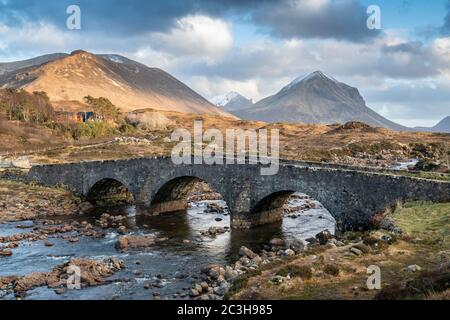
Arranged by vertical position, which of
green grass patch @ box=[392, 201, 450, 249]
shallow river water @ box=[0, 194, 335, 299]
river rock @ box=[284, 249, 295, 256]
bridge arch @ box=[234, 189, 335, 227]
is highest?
green grass patch @ box=[392, 201, 450, 249]

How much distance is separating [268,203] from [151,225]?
1110cm

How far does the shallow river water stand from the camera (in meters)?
25.9

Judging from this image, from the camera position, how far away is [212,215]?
48.3 m

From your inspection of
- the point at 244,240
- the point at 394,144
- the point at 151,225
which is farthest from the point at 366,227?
the point at 394,144

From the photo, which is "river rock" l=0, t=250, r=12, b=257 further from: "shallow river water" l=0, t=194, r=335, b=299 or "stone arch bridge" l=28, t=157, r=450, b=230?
"stone arch bridge" l=28, t=157, r=450, b=230

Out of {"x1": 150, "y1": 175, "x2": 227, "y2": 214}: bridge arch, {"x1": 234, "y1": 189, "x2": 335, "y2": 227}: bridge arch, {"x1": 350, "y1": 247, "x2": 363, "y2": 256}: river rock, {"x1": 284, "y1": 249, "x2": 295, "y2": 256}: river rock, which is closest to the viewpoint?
{"x1": 350, "y1": 247, "x2": 363, "y2": 256}: river rock

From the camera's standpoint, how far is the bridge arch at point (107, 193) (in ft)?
180

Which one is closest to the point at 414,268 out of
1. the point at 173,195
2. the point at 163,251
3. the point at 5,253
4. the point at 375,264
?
the point at 375,264

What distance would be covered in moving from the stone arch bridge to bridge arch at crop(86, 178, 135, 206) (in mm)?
265

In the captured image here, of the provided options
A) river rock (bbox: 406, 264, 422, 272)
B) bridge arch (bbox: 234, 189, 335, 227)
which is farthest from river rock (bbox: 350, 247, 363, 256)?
bridge arch (bbox: 234, 189, 335, 227)

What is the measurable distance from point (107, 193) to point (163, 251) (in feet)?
81.7

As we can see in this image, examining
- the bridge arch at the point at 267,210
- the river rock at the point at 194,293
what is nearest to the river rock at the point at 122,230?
the bridge arch at the point at 267,210

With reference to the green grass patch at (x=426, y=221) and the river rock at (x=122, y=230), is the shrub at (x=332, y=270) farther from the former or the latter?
the river rock at (x=122, y=230)
